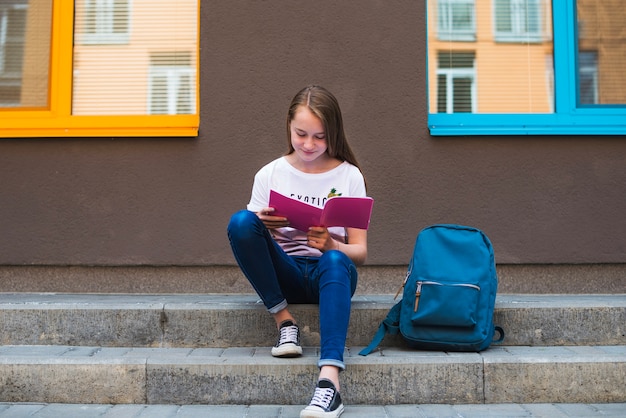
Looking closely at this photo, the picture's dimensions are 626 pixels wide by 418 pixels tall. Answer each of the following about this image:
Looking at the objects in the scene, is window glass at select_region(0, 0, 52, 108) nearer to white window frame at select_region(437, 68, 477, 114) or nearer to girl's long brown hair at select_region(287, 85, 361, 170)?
girl's long brown hair at select_region(287, 85, 361, 170)

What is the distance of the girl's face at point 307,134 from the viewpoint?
8.54 ft

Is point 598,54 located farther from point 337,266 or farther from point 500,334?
point 337,266

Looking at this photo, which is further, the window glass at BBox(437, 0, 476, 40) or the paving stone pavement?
the window glass at BBox(437, 0, 476, 40)

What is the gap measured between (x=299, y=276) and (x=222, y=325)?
0.51 meters

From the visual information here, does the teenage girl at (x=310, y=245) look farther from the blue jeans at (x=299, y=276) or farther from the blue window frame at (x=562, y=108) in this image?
the blue window frame at (x=562, y=108)

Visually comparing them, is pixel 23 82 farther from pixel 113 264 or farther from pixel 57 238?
pixel 113 264

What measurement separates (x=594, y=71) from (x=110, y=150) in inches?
132

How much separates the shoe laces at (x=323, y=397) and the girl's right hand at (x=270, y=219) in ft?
2.30

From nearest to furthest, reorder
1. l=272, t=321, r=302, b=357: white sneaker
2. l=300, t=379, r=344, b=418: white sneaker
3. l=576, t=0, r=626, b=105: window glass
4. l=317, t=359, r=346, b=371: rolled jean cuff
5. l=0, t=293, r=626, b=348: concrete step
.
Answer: l=300, t=379, r=344, b=418: white sneaker → l=317, t=359, r=346, b=371: rolled jean cuff → l=272, t=321, r=302, b=357: white sneaker → l=0, t=293, r=626, b=348: concrete step → l=576, t=0, r=626, b=105: window glass

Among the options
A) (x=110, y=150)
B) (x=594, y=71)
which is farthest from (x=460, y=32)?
(x=110, y=150)

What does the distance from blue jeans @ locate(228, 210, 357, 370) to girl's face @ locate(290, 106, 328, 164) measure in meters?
0.38

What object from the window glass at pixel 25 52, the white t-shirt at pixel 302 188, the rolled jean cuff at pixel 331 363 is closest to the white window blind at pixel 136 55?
the window glass at pixel 25 52

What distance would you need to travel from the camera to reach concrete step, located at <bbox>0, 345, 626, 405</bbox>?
2545 millimetres

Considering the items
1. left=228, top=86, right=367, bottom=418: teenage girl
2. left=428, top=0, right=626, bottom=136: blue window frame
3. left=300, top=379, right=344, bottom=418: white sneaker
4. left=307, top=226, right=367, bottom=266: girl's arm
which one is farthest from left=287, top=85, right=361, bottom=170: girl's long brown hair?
left=428, top=0, right=626, bottom=136: blue window frame
